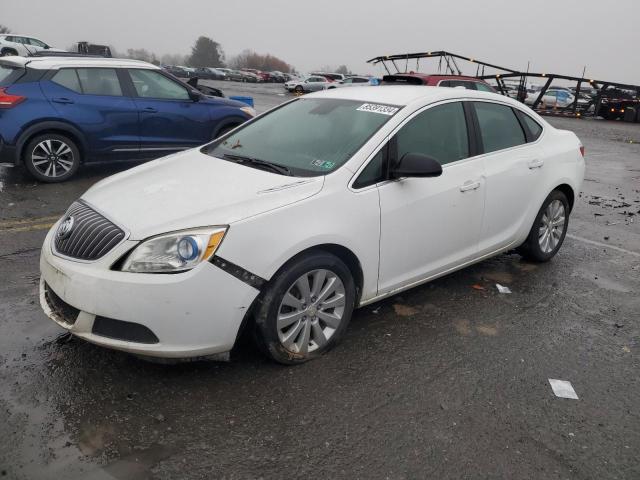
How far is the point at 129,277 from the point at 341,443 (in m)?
1.35

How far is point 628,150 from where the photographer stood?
15.6 meters

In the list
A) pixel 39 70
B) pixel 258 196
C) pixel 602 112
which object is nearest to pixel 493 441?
pixel 258 196

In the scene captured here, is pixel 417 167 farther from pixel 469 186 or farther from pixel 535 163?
pixel 535 163

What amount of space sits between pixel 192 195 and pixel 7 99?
5359mm

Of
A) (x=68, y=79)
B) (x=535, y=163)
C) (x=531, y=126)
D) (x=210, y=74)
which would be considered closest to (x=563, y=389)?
(x=535, y=163)

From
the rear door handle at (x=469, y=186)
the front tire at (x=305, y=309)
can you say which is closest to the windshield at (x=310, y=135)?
the front tire at (x=305, y=309)

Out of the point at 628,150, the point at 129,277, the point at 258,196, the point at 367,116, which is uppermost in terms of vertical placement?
the point at 367,116

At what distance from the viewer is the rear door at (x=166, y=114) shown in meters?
7.99

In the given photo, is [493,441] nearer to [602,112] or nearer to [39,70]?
[39,70]

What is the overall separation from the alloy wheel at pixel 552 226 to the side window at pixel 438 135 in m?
1.39

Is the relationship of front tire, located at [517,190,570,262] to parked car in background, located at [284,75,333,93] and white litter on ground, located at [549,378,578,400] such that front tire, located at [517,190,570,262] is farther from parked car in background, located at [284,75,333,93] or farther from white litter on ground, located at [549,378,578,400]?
parked car in background, located at [284,75,333,93]

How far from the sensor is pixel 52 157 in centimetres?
745

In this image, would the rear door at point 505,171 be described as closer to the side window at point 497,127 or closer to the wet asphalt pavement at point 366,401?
the side window at point 497,127

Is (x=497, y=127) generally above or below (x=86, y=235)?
above
